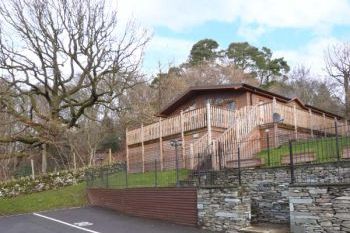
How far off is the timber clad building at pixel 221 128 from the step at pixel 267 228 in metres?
3.18

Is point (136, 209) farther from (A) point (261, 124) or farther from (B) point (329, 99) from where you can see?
(B) point (329, 99)

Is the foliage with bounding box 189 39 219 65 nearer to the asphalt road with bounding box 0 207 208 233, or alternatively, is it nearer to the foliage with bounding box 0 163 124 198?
the foliage with bounding box 0 163 124 198

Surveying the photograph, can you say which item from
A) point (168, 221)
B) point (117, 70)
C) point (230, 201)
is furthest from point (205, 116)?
point (230, 201)

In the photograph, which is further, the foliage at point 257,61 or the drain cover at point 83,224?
the foliage at point 257,61

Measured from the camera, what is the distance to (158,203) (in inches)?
717

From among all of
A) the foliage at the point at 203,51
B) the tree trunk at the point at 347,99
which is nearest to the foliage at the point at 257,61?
the foliage at the point at 203,51

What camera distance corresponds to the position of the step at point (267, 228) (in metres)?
13.3

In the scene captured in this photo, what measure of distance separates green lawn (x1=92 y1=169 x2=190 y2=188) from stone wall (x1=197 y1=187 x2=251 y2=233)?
2.95 m

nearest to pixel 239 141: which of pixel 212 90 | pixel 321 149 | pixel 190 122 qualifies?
pixel 190 122

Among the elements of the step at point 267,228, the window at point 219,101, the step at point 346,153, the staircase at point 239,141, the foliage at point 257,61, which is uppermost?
the foliage at point 257,61

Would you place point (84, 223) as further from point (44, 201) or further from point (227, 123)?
point (227, 123)

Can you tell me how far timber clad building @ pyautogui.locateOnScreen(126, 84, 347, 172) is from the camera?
21656 mm

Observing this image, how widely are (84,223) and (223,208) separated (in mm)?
6303

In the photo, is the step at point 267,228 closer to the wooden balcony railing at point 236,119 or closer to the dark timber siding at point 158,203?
the dark timber siding at point 158,203
